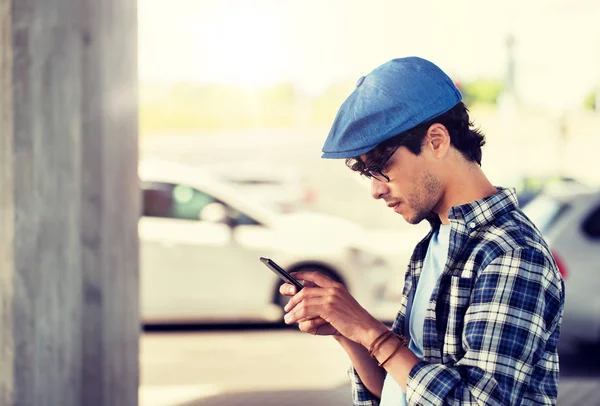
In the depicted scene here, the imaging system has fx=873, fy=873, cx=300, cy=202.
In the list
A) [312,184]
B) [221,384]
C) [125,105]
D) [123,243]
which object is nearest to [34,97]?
[125,105]

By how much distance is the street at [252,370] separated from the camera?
6.15 metres

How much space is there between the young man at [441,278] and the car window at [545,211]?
5.49 metres

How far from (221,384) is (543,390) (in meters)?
5.24

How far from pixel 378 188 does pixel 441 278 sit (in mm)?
307

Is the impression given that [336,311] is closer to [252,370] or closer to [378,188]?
[378,188]

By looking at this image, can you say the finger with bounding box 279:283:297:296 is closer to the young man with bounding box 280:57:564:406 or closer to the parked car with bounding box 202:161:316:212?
the young man with bounding box 280:57:564:406

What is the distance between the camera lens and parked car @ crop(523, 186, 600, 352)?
7191 millimetres

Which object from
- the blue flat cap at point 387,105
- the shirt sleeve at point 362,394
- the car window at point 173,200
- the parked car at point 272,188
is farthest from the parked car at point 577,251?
the parked car at point 272,188

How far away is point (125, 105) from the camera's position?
4199 mm

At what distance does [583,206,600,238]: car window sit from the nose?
5752mm

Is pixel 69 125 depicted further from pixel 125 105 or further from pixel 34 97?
pixel 125 105

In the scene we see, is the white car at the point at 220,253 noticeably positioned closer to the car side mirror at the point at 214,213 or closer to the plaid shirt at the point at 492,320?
the car side mirror at the point at 214,213

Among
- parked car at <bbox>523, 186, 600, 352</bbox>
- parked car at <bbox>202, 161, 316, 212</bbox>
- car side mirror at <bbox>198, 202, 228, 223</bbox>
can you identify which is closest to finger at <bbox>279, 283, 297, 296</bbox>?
parked car at <bbox>523, 186, 600, 352</bbox>

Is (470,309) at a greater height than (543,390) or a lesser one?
greater
